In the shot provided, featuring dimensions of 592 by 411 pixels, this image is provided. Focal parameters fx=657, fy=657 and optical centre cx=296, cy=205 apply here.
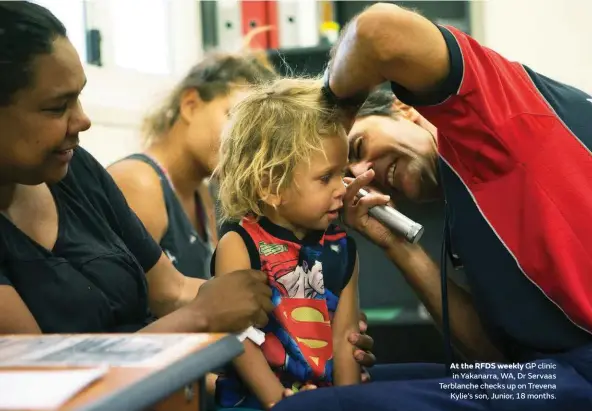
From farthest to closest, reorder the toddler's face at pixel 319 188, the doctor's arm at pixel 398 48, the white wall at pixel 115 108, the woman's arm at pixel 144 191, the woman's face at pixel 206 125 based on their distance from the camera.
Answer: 1. the white wall at pixel 115 108
2. the woman's face at pixel 206 125
3. the woman's arm at pixel 144 191
4. the toddler's face at pixel 319 188
5. the doctor's arm at pixel 398 48

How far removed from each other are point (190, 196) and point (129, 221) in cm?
64

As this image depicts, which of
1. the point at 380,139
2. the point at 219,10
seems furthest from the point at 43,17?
the point at 219,10

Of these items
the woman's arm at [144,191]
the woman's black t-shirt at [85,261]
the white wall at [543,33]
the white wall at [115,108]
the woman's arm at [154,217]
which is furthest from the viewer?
the white wall at [543,33]

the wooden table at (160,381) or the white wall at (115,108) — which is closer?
the wooden table at (160,381)

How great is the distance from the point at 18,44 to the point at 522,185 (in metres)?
0.69

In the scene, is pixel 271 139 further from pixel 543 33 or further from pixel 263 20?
pixel 543 33

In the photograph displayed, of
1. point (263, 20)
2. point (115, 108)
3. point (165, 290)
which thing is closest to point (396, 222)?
point (165, 290)

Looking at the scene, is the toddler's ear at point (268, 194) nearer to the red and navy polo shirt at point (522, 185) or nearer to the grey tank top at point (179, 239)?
the red and navy polo shirt at point (522, 185)

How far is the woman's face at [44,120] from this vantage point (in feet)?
2.88

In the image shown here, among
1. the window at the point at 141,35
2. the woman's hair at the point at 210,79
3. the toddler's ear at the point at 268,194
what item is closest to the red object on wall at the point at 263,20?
the window at the point at 141,35

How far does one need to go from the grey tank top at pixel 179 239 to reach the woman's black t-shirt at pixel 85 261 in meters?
0.33

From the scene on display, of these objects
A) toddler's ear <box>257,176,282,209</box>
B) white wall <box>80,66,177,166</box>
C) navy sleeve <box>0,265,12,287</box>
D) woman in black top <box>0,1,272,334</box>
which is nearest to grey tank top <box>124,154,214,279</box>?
white wall <box>80,66,177,166</box>

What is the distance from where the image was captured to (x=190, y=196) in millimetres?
1809

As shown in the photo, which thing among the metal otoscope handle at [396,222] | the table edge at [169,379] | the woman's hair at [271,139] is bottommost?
the metal otoscope handle at [396,222]
